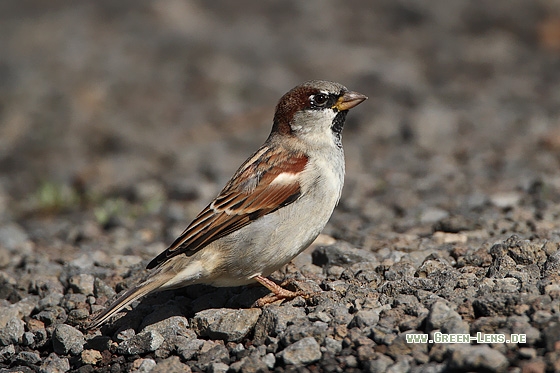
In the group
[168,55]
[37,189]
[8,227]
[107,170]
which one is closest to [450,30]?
[168,55]

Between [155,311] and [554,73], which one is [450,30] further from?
[155,311]

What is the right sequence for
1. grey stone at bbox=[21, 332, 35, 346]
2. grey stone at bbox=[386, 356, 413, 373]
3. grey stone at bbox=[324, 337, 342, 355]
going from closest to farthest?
grey stone at bbox=[386, 356, 413, 373] < grey stone at bbox=[324, 337, 342, 355] < grey stone at bbox=[21, 332, 35, 346]

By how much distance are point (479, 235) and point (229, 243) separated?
7.23 feet

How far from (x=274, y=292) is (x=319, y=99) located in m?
1.65

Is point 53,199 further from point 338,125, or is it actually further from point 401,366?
point 401,366

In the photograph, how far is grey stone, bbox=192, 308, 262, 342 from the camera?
479cm

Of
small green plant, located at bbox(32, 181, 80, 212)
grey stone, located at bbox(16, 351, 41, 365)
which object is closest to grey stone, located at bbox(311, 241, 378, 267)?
grey stone, located at bbox(16, 351, 41, 365)

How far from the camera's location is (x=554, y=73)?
11.2 m

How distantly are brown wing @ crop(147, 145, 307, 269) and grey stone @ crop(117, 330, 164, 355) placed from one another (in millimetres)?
550

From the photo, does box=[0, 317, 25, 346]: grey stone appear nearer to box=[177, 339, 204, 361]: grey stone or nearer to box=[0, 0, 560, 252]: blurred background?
box=[177, 339, 204, 361]: grey stone

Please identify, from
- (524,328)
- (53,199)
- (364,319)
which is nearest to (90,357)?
(364,319)

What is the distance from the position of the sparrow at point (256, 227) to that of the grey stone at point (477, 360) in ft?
5.15

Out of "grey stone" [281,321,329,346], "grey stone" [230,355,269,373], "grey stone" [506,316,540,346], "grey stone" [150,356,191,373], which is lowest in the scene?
"grey stone" [150,356,191,373]

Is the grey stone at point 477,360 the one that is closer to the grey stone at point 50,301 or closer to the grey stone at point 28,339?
the grey stone at point 28,339
